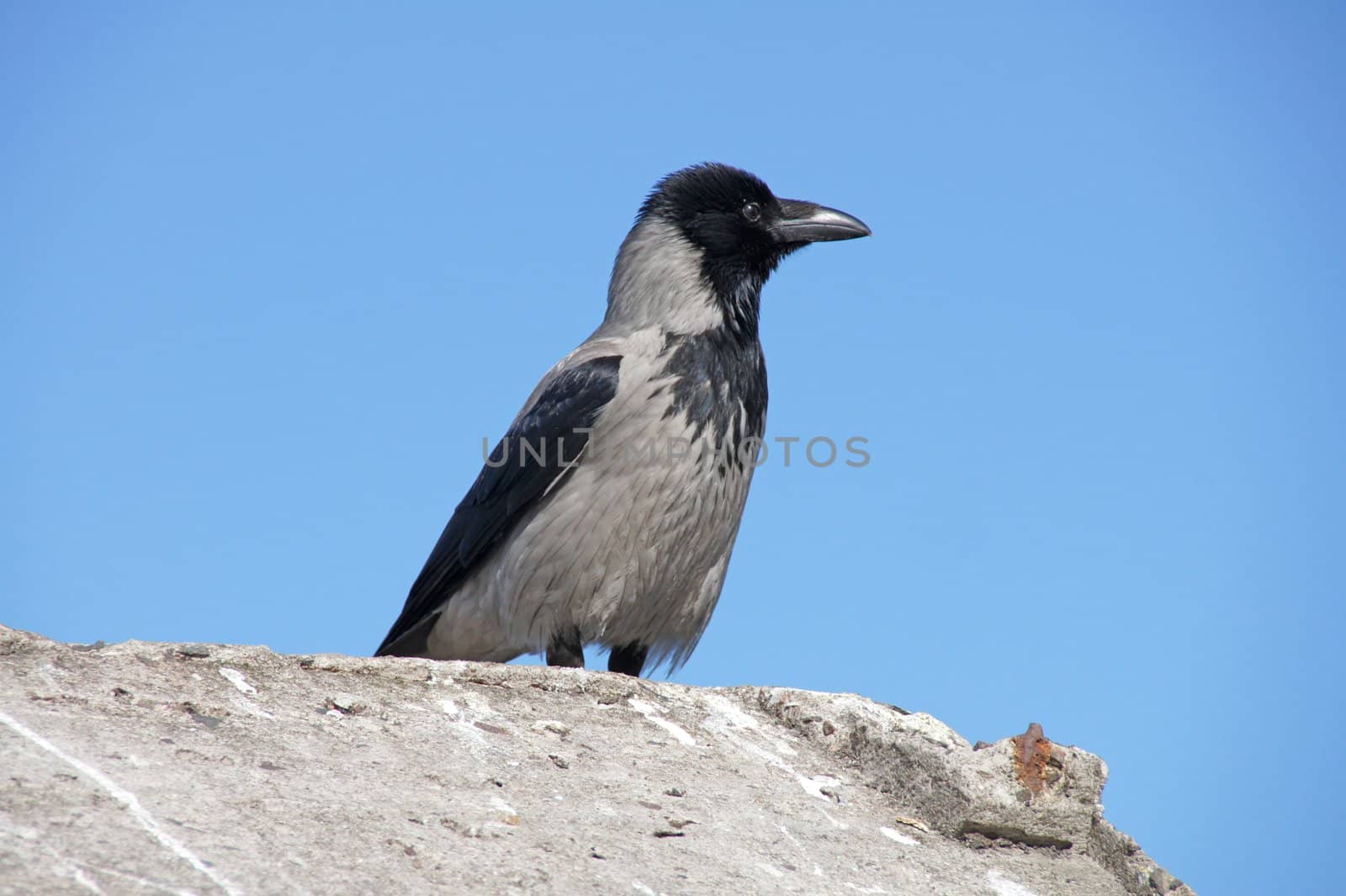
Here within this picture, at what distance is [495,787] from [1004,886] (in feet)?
5.56

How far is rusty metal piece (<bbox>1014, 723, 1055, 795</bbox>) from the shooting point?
486 centimetres

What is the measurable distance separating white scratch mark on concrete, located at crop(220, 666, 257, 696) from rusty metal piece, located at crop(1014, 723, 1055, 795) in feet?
8.78

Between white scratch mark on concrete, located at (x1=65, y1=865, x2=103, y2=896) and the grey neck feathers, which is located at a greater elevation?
the grey neck feathers

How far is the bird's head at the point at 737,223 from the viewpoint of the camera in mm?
7602

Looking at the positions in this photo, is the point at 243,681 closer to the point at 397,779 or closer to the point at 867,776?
the point at 397,779

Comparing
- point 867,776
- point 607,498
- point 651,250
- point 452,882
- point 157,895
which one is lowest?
point 157,895

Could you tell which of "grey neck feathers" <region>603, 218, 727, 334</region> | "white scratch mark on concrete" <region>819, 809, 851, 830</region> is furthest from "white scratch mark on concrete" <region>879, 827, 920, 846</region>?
"grey neck feathers" <region>603, 218, 727, 334</region>

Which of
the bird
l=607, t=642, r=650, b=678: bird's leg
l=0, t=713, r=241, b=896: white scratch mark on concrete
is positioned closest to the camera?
l=0, t=713, r=241, b=896: white scratch mark on concrete

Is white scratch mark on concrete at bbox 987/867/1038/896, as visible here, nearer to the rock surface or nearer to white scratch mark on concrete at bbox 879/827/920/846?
the rock surface

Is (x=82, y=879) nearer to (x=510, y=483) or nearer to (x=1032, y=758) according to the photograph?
(x=1032, y=758)

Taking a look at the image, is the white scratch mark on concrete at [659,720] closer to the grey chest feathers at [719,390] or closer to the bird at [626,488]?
the bird at [626,488]

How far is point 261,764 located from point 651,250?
14.2ft

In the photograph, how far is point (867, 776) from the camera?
503 centimetres

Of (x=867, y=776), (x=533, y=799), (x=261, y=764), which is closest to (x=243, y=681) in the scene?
(x=261, y=764)
